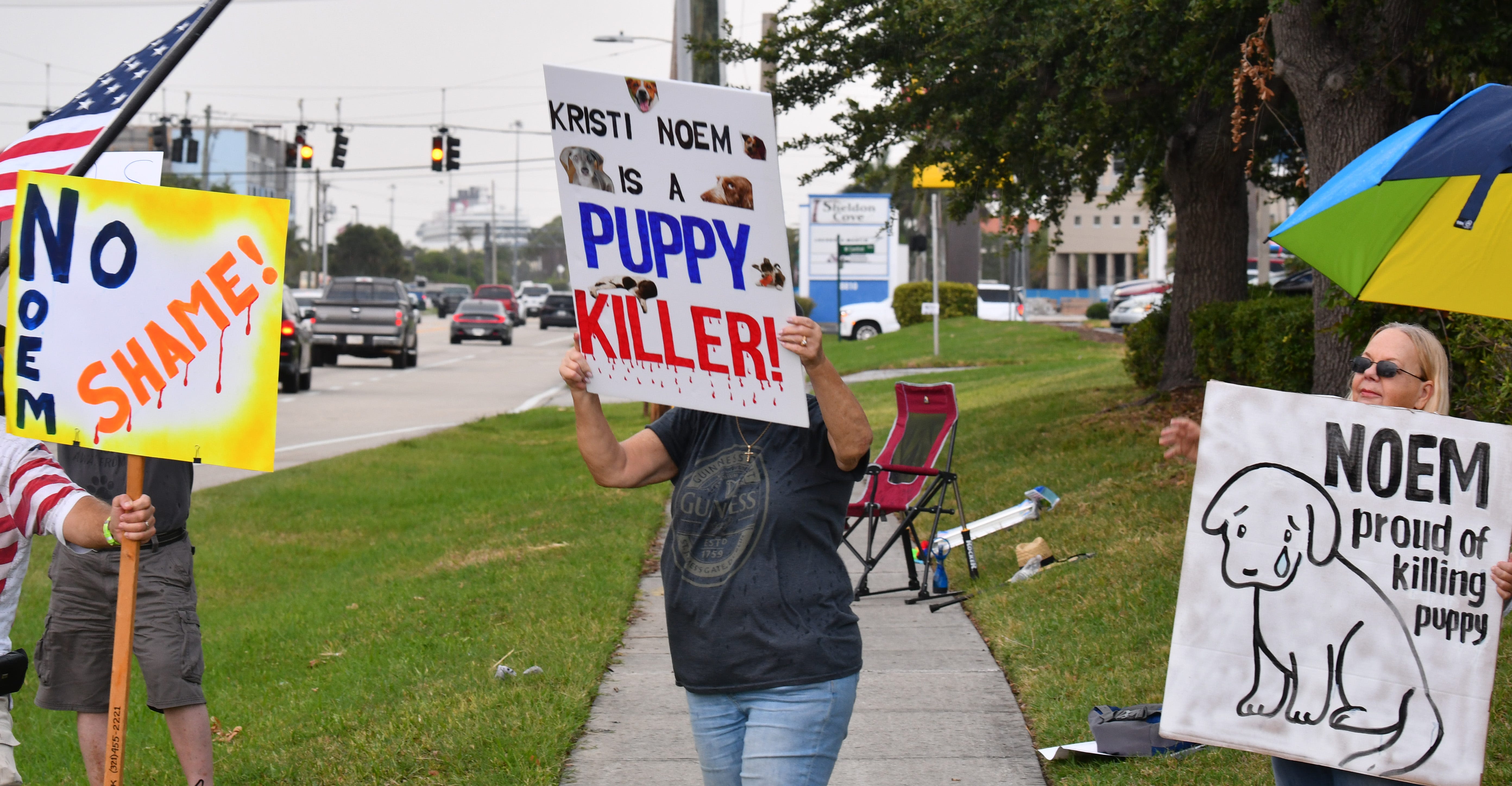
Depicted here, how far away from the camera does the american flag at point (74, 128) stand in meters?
4.46

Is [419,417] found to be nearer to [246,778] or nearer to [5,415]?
[246,778]

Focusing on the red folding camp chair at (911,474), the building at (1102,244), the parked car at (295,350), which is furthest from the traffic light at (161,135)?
the building at (1102,244)

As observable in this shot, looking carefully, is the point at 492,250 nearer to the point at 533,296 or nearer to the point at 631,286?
the point at 533,296

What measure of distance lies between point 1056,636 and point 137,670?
4517 mm

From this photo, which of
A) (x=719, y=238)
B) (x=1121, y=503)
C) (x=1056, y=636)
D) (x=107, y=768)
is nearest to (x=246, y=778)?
(x=107, y=768)

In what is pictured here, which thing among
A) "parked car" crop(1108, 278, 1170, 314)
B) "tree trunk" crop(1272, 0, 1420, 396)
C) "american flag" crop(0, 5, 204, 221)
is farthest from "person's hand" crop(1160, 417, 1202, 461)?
"parked car" crop(1108, 278, 1170, 314)

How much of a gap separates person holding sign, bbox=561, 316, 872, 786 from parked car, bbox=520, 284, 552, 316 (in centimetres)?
6827

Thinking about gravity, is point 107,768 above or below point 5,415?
below

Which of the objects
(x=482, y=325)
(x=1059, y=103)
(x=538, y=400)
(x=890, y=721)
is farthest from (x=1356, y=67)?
(x=482, y=325)

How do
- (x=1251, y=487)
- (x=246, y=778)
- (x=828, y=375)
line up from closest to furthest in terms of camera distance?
(x=828, y=375) < (x=1251, y=487) < (x=246, y=778)

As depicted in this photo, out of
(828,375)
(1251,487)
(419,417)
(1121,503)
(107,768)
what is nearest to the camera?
(828,375)

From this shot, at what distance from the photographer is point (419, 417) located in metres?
21.0

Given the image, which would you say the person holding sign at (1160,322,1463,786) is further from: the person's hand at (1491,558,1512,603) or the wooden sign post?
the wooden sign post

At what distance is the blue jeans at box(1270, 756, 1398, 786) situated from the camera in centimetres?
327
